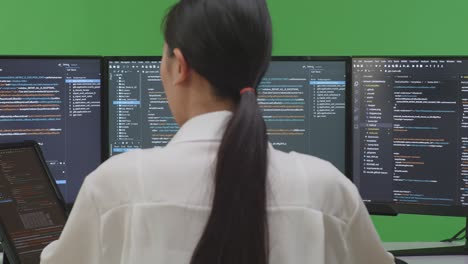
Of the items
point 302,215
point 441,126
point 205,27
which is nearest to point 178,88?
point 205,27

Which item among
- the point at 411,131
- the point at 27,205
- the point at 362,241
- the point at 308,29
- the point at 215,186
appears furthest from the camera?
the point at 308,29

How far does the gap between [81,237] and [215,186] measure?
0.22 meters

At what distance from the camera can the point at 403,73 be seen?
77.0 inches

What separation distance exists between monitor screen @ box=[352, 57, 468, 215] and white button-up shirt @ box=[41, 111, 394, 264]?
921 mm

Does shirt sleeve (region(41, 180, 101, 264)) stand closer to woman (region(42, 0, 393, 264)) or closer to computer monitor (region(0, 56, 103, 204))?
woman (region(42, 0, 393, 264))

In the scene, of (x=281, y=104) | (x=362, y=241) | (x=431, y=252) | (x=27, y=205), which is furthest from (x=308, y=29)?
(x=362, y=241)

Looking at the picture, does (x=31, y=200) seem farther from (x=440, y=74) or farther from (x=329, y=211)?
(x=440, y=74)

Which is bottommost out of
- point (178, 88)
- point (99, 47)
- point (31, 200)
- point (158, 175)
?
point (31, 200)

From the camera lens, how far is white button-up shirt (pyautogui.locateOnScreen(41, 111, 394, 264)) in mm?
996

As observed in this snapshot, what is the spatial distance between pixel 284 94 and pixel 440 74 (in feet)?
1.39

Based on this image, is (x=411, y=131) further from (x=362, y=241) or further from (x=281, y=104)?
(x=362, y=241)

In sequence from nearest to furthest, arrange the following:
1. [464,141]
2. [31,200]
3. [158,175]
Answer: [158,175] → [31,200] → [464,141]

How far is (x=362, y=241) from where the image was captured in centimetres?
111

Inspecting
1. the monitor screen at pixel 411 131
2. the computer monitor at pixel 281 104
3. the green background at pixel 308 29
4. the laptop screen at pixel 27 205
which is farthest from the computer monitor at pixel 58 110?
the green background at pixel 308 29
